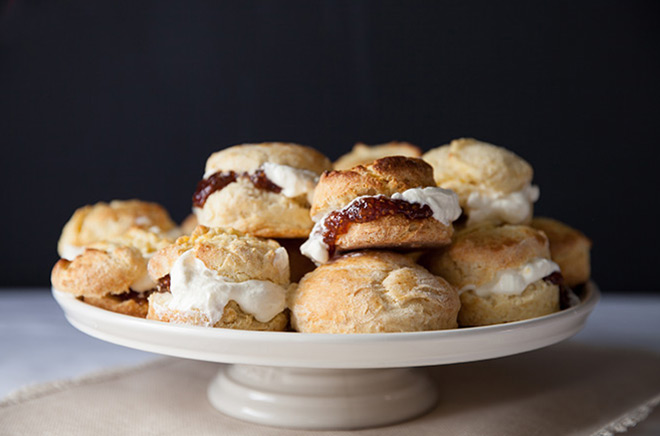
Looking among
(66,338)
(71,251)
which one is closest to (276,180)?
(71,251)

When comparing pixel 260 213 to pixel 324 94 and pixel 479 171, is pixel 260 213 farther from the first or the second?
pixel 324 94

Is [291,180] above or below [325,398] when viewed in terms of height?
above

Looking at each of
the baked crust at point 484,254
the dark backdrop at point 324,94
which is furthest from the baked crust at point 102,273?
the dark backdrop at point 324,94

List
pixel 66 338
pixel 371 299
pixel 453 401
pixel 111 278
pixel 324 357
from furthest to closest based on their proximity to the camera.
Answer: pixel 66 338 → pixel 453 401 → pixel 111 278 → pixel 371 299 → pixel 324 357

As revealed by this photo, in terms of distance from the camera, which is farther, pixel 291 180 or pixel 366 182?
pixel 291 180

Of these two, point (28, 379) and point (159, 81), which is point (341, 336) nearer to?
point (28, 379)

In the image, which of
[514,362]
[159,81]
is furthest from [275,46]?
[514,362]

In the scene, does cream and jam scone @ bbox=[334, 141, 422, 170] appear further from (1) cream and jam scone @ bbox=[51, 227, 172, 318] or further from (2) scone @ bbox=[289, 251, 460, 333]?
(1) cream and jam scone @ bbox=[51, 227, 172, 318]

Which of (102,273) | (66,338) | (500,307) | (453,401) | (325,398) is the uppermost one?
(102,273)
